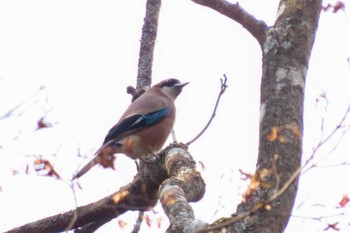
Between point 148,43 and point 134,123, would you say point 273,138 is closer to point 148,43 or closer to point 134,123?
point 134,123

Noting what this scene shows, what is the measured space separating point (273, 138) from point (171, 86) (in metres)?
5.65

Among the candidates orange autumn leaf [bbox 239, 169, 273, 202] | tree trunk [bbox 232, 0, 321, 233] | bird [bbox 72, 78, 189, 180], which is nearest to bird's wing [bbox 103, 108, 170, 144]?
bird [bbox 72, 78, 189, 180]

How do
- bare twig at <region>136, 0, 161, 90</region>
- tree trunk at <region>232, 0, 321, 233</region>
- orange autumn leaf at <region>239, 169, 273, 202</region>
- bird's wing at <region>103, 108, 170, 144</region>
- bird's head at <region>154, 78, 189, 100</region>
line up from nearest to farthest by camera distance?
orange autumn leaf at <region>239, 169, 273, 202</region> → tree trunk at <region>232, 0, 321, 233</region> → bird's wing at <region>103, 108, 170, 144</region> → bare twig at <region>136, 0, 161, 90</region> → bird's head at <region>154, 78, 189, 100</region>

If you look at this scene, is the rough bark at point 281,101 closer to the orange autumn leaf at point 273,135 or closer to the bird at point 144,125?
the orange autumn leaf at point 273,135

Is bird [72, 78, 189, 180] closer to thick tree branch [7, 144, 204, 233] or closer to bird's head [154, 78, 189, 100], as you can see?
bird's head [154, 78, 189, 100]

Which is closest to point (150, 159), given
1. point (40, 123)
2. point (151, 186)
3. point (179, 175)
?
point (151, 186)

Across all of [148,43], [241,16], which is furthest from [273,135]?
[148,43]

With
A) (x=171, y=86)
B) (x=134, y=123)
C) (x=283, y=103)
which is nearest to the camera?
(x=283, y=103)

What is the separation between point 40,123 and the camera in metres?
4.93

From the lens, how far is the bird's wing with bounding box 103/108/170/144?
764 cm

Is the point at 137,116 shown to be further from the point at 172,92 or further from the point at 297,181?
the point at 297,181

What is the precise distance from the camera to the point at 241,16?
5.64 m

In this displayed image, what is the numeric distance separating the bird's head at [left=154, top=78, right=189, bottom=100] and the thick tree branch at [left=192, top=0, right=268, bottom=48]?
12.0 feet

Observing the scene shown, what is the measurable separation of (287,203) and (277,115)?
0.62 meters
